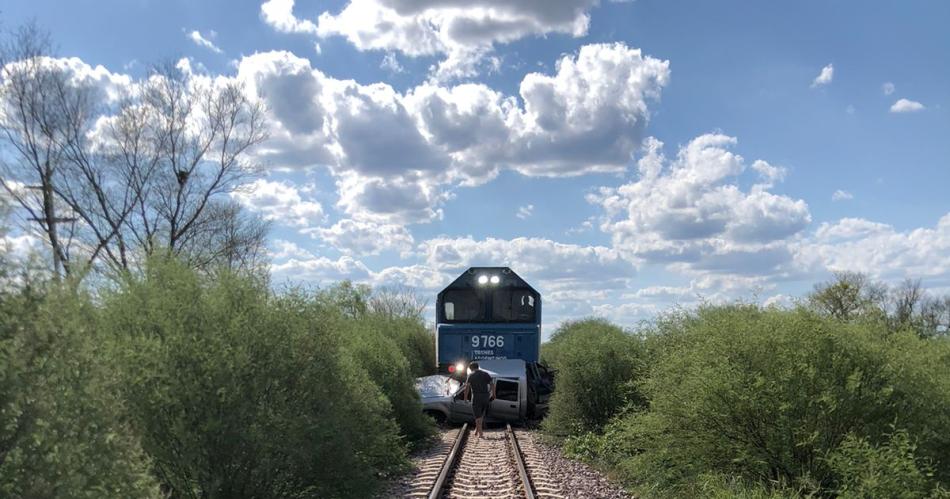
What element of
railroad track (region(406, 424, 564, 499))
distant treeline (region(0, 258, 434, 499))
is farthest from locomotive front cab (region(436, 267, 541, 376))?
distant treeline (region(0, 258, 434, 499))

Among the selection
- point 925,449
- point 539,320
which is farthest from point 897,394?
point 539,320

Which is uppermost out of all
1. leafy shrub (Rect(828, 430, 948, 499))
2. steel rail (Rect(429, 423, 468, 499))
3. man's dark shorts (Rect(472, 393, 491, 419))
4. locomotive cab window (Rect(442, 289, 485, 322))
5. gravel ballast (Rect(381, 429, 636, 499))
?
locomotive cab window (Rect(442, 289, 485, 322))

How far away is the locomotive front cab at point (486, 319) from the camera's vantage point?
19391mm

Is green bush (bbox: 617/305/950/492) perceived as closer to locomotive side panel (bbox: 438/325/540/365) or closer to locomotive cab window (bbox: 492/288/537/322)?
locomotive side panel (bbox: 438/325/540/365)

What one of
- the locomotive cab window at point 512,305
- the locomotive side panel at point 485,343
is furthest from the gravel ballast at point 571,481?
the locomotive cab window at point 512,305

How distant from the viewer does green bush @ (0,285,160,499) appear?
3.49m

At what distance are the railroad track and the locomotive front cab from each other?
3.62m

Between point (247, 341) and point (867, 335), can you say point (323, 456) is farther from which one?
point (867, 335)

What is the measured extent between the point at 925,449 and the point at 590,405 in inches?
333

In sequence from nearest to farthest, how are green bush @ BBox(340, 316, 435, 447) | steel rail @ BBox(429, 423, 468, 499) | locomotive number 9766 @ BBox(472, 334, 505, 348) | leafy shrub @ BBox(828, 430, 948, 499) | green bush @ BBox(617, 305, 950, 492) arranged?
leafy shrub @ BBox(828, 430, 948, 499) → green bush @ BBox(617, 305, 950, 492) → steel rail @ BBox(429, 423, 468, 499) → green bush @ BBox(340, 316, 435, 447) → locomotive number 9766 @ BBox(472, 334, 505, 348)

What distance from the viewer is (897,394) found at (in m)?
7.84

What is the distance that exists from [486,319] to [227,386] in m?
13.4

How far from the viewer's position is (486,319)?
19.5m

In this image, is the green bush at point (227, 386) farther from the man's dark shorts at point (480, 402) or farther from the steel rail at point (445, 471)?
the man's dark shorts at point (480, 402)
